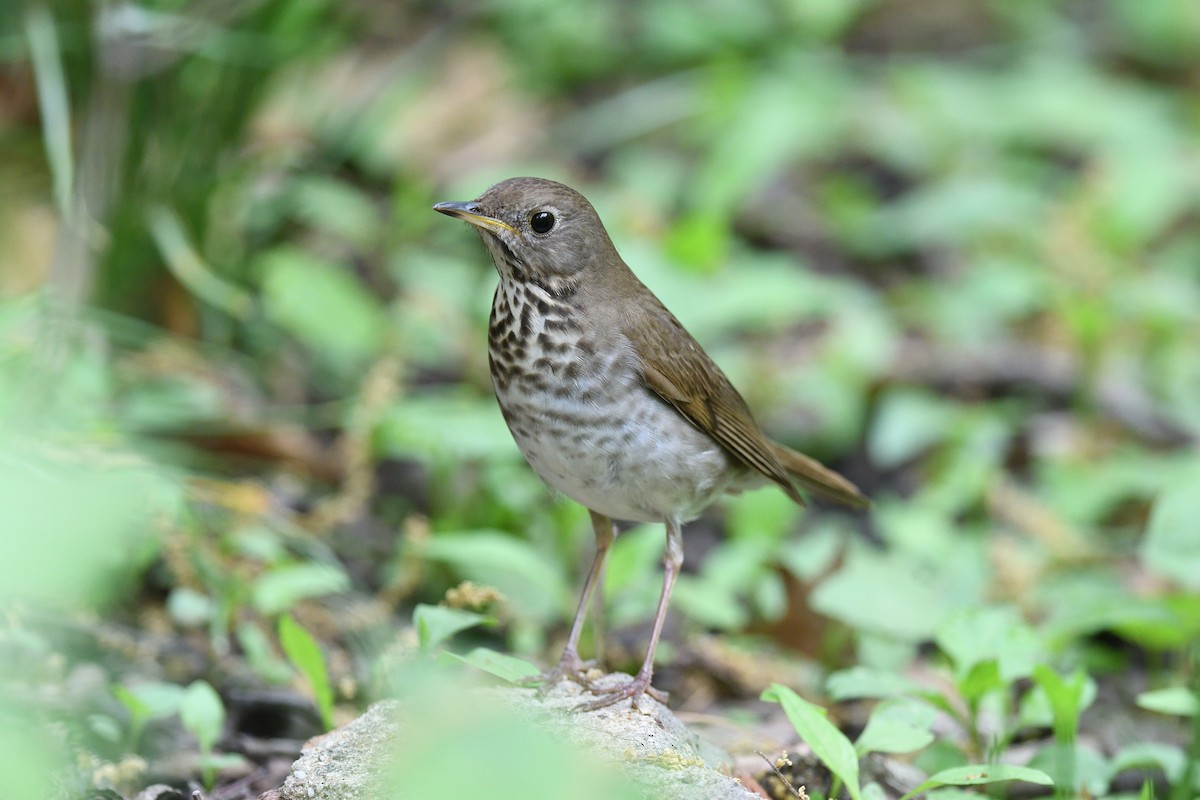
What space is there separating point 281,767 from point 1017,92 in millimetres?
6788

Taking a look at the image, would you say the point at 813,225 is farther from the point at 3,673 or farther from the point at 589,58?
the point at 3,673

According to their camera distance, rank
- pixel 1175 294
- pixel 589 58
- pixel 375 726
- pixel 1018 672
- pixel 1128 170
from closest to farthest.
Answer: pixel 375 726, pixel 1018 672, pixel 1175 294, pixel 1128 170, pixel 589 58

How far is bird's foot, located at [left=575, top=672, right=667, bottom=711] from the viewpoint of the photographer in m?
2.81

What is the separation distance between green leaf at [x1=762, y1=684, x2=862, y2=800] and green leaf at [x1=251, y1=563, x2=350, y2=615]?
1339 mm

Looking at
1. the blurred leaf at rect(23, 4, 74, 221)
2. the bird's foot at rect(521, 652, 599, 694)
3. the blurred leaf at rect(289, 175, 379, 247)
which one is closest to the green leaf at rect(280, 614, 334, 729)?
the bird's foot at rect(521, 652, 599, 694)

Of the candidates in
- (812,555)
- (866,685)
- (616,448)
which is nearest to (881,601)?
(812,555)

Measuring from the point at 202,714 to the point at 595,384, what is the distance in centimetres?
110

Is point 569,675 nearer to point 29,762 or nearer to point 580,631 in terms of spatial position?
point 580,631

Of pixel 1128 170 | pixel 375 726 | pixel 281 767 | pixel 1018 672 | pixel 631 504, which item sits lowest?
pixel 281 767

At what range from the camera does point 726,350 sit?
18.7 feet

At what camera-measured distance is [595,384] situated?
311cm

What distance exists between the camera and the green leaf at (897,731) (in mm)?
2744

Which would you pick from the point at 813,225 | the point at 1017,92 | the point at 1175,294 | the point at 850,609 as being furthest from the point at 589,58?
the point at 850,609

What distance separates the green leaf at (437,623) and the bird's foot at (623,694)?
0.27 meters
